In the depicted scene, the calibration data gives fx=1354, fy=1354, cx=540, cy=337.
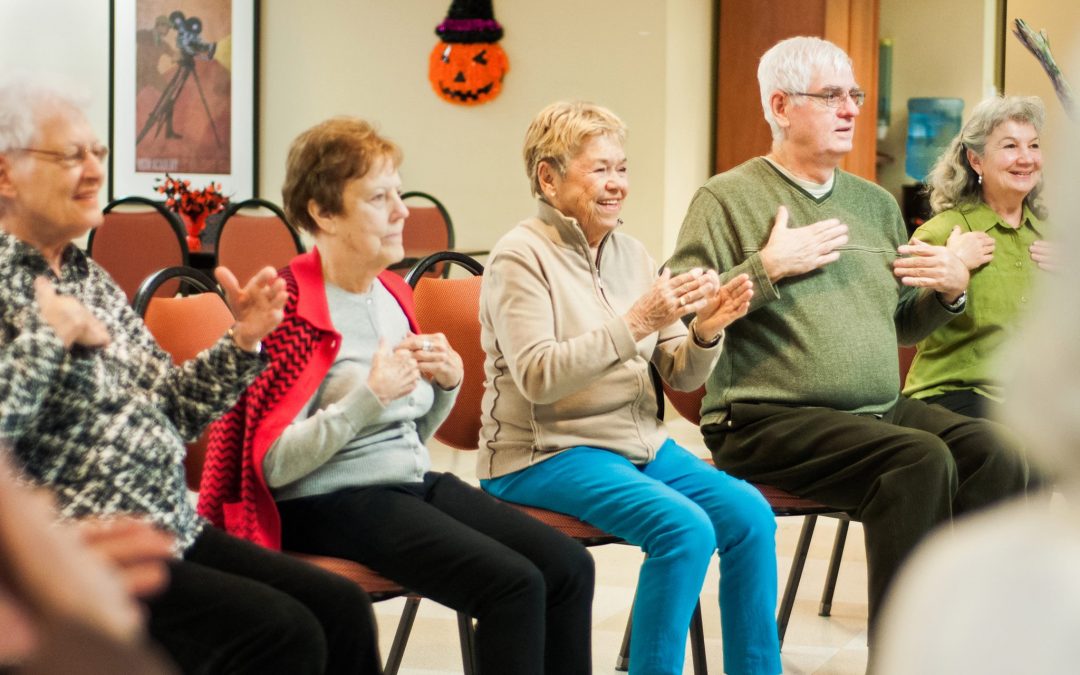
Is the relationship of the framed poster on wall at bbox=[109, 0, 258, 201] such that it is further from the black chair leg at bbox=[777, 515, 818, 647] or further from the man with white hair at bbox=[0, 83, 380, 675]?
the man with white hair at bbox=[0, 83, 380, 675]

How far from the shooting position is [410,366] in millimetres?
2127

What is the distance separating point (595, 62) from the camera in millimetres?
6535

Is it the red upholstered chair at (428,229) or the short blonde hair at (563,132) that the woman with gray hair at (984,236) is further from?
the red upholstered chair at (428,229)

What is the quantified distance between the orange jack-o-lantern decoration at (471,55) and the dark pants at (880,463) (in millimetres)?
4196

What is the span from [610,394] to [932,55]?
547cm

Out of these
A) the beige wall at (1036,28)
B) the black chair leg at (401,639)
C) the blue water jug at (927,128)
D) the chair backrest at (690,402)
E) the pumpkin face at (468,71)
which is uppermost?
the beige wall at (1036,28)

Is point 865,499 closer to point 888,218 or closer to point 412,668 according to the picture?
point 888,218

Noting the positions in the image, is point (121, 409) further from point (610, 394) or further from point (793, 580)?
point (793, 580)

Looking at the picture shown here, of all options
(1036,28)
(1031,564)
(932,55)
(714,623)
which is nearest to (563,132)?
(714,623)

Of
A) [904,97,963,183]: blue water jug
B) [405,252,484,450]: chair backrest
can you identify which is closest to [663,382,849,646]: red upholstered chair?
[405,252,484,450]: chair backrest

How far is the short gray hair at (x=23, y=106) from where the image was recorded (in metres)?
1.78

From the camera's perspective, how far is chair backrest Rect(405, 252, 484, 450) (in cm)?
272

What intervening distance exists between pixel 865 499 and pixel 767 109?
90 centimetres

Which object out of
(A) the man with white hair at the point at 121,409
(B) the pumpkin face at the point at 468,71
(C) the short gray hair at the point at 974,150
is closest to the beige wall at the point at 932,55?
(B) the pumpkin face at the point at 468,71
